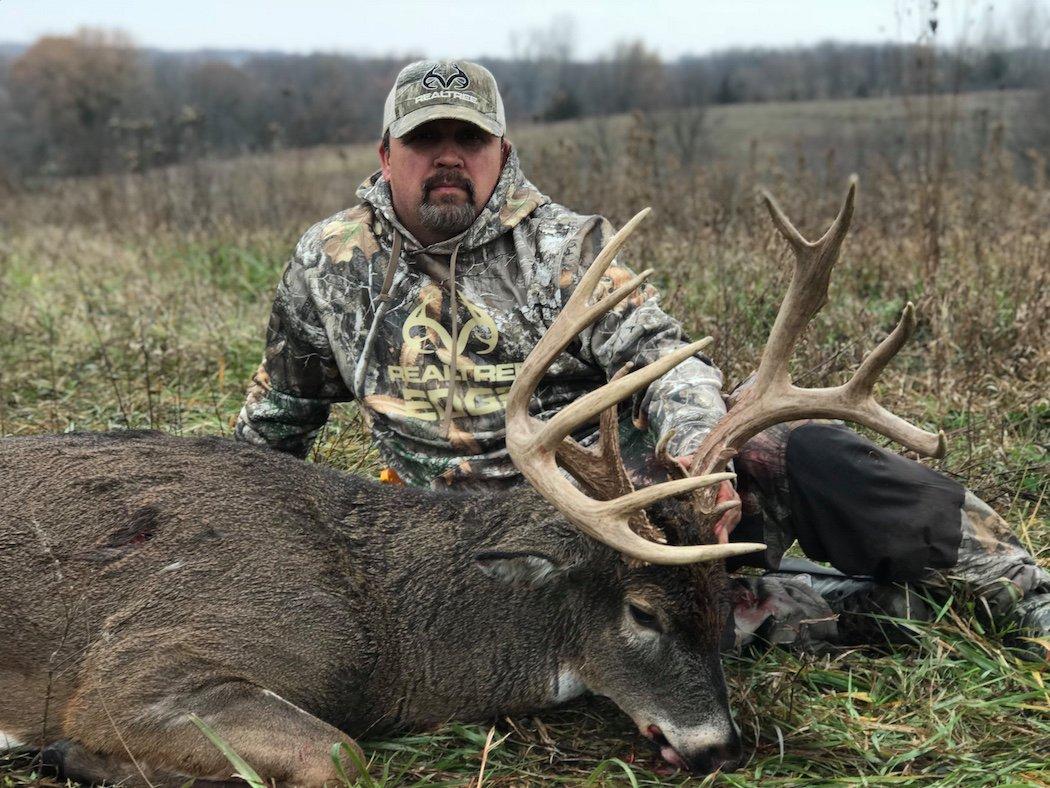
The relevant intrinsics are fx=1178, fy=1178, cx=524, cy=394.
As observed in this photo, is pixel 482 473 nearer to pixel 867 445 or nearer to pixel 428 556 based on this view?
pixel 428 556

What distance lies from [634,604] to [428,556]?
0.69 m

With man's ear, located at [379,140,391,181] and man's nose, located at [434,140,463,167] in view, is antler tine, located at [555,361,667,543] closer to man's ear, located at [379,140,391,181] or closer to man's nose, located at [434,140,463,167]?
man's nose, located at [434,140,463,167]

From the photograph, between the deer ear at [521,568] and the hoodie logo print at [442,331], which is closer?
the deer ear at [521,568]

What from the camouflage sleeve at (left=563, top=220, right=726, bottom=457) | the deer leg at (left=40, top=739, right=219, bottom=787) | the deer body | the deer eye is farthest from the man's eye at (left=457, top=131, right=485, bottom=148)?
the deer leg at (left=40, top=739, right=219, bottom=787)

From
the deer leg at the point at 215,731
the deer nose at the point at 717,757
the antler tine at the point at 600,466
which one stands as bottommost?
the deer nose at the point at 717,757

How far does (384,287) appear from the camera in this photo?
15.3ft

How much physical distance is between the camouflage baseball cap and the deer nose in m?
2.55

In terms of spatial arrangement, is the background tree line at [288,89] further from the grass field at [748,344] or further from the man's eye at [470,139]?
the man's eye at [470,139]

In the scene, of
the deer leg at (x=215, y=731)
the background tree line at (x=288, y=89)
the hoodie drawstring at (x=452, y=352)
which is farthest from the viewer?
the background tree line at (x=288, y=89)

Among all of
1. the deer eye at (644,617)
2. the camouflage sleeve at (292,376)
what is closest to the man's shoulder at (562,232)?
the camouflage sleeve at (292,376)

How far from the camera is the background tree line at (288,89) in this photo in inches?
706

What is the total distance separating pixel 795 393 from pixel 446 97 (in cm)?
193

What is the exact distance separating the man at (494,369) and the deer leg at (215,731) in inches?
54.5

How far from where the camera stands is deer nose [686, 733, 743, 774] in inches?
131
